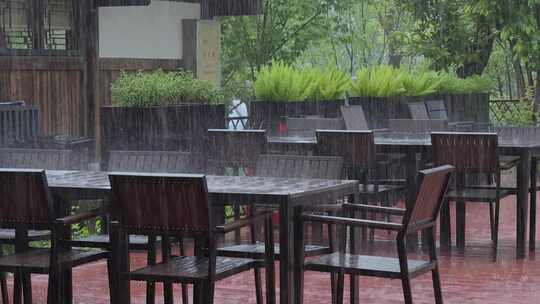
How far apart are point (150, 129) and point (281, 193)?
5697mm

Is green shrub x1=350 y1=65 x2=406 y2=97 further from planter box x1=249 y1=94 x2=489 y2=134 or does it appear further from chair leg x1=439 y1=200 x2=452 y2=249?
chair leg x1=439 y1=200 x2=452 y2=249

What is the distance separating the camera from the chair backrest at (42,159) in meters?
7.97

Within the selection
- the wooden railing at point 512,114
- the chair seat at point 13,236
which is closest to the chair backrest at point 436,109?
the wooden railing at point 512,114

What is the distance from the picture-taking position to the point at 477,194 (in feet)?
30.8

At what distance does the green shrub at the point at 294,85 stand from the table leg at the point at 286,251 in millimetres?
7803

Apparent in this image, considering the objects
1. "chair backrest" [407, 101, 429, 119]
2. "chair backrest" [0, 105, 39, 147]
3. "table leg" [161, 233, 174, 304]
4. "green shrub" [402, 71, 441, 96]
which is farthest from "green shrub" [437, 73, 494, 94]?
"table leg" [161, 233, 174, 304]

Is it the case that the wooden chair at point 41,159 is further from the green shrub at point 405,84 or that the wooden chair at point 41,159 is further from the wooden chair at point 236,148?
the green shrub at point 405,84

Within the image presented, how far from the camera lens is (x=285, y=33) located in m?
29.3

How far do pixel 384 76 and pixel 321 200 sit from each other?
945 cm

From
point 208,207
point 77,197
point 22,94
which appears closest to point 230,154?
point 77,197

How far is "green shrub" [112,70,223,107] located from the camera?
11531 mm

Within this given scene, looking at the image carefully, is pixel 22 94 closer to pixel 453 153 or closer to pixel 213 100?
pixel 213 100

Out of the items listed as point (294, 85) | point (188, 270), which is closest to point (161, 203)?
point (188, 270)

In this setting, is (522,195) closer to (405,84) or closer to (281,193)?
(281,193)
